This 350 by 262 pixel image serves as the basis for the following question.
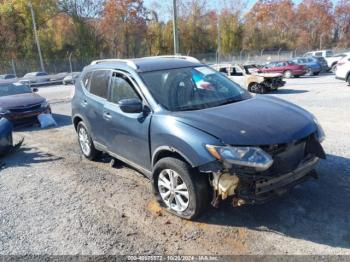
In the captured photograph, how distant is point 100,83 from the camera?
543 cm

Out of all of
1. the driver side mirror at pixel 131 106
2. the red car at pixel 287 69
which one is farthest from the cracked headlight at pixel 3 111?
Answer: the red car at pixel 287 69

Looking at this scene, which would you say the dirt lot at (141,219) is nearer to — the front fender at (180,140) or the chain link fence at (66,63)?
the front fender at (180,140)

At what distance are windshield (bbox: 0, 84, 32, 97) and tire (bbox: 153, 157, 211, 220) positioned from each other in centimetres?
867

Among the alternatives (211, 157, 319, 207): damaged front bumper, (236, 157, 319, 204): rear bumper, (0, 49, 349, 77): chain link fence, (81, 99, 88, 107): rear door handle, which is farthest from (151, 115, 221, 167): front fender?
(0, 49, 349, 77): chain link fence

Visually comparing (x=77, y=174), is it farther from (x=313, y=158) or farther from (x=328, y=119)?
(x=328, y=119)

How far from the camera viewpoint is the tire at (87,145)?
19.7 ft

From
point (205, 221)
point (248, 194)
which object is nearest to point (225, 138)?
point (248, 194)

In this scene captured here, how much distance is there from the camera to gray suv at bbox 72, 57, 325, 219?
338 cm

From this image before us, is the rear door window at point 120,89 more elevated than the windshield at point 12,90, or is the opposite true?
the rear door window at point 120,89

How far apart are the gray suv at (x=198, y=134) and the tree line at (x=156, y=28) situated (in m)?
41.4

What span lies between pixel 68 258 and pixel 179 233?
120 cm

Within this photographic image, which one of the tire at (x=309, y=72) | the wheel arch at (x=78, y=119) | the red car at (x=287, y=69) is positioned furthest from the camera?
the tire at (x=309, y=72)

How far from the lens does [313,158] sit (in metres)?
3.86

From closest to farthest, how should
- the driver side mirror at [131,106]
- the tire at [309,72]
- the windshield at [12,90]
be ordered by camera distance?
the driver side mirror at [131,106] → the windshield at [12,90] → the tire at [309,72]
